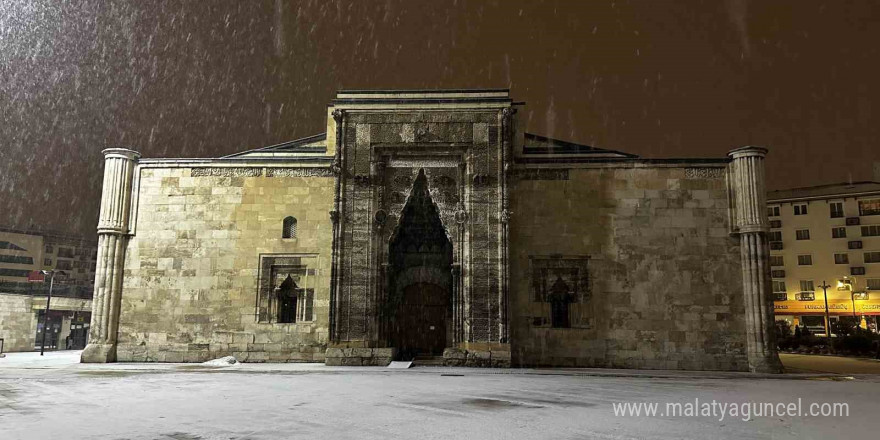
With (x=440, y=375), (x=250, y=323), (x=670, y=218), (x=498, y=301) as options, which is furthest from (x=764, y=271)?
(x=250, y=323)

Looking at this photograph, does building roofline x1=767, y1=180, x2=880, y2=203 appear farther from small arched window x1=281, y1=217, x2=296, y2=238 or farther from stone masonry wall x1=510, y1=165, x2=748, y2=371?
small arched window x1=281, y1=217, x2=296, y2=238

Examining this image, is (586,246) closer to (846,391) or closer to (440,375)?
(440,375)

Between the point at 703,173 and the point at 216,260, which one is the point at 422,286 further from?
the point at 703,173

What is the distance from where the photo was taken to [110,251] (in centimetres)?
2231

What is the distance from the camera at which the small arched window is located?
23031 mm

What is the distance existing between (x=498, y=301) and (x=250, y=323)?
9.41 metres

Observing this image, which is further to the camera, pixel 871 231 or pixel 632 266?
pixel 871 231

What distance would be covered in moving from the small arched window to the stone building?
10cm

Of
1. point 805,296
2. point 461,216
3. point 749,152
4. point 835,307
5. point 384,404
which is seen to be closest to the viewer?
point 384,404

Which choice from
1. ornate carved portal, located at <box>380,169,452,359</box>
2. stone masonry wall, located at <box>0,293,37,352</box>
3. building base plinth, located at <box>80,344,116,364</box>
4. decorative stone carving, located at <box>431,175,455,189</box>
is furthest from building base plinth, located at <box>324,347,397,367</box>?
stone masonry wall, located at <box>0,293,37,352</box>

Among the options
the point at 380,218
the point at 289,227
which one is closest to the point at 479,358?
the point at 380,218

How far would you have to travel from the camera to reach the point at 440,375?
17453 millimetres

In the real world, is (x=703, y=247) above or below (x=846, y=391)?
above

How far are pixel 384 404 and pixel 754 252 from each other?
15.8m
